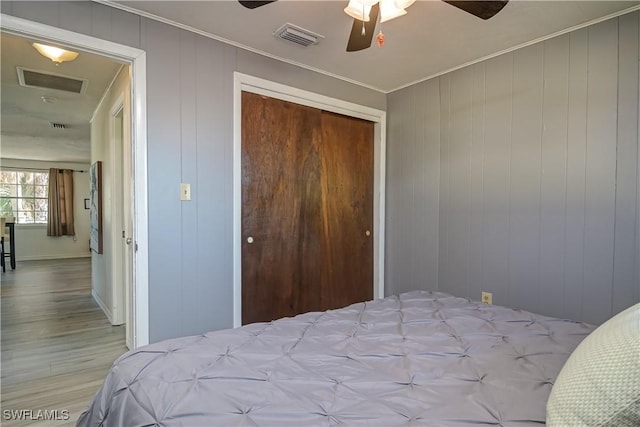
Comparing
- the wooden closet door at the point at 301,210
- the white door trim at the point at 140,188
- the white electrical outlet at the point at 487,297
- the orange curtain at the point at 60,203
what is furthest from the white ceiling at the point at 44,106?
the white electrical outlet at the point at 487,297

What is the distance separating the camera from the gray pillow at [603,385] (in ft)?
2.02

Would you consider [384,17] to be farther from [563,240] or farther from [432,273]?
[432,273]

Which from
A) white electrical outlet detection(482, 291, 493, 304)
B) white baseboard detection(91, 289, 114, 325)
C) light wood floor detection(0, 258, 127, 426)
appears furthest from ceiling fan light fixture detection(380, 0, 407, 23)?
white baseboard detection(91, 289, 114, 325)

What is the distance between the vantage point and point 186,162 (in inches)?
92.9

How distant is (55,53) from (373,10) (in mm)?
2398

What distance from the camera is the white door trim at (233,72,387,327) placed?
8.49 feet

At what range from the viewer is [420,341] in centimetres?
134

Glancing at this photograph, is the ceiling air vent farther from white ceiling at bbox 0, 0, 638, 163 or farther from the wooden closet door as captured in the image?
the wooden closet door

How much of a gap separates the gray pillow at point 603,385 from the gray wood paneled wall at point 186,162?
2152mm

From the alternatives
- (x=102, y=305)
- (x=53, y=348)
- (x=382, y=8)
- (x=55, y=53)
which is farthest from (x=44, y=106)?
(x=382, y=8)

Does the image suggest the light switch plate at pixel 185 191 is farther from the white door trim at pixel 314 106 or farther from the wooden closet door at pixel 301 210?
the wooden closet door at pixel 301 210

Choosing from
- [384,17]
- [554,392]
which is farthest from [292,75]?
[554,392]

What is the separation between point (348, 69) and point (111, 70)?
2086mm

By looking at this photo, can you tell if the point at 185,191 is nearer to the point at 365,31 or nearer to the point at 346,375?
the point at 365,31
